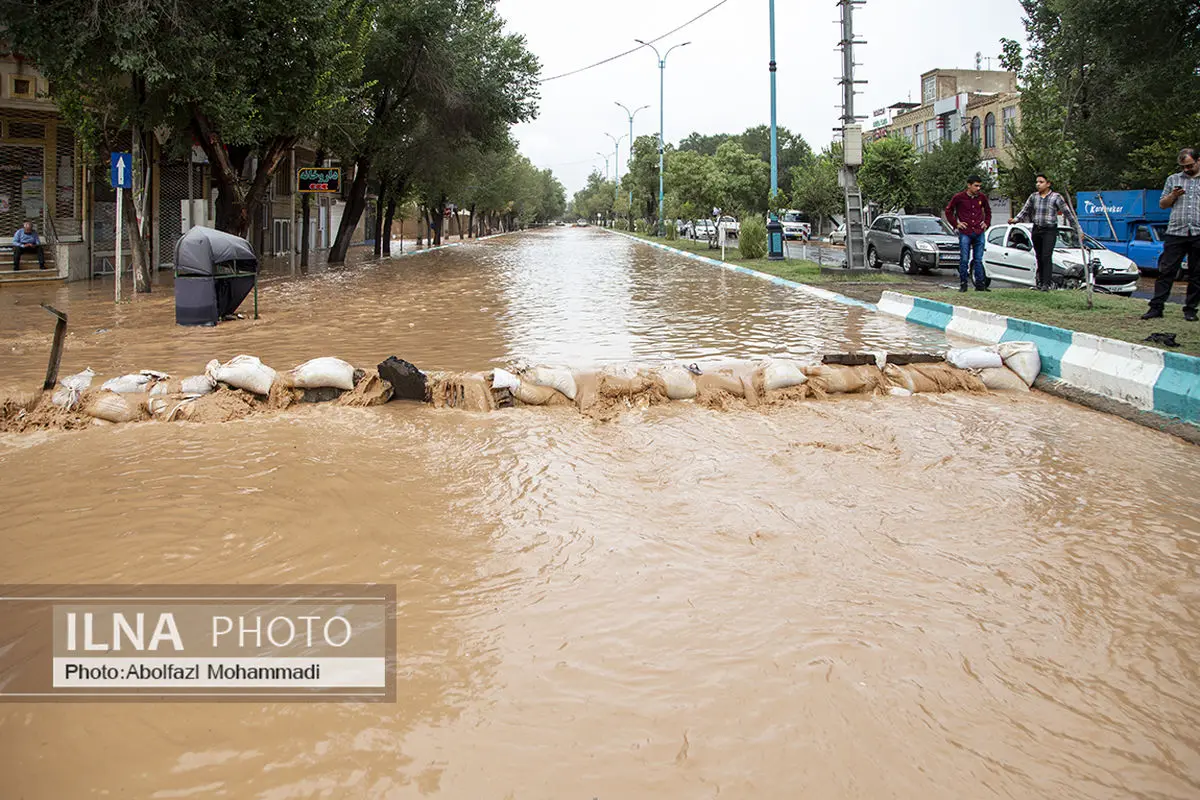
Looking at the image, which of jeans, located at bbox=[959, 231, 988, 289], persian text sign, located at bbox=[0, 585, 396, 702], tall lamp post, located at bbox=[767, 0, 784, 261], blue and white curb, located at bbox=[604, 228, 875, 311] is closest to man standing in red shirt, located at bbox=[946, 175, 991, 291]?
jeans, located at bbox=[959, 231, 988, 289]

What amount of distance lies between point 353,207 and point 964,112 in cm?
4261

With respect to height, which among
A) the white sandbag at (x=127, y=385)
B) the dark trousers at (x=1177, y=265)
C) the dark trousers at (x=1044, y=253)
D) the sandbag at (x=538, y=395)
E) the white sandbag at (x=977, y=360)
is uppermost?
the dark trousers at (x=1044, y=253)

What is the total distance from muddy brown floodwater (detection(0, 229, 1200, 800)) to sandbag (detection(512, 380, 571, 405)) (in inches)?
5.4

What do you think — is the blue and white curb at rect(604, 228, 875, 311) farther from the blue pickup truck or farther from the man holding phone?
the blue pickup truck

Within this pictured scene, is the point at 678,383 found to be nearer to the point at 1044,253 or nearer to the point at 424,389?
the point at 424,389

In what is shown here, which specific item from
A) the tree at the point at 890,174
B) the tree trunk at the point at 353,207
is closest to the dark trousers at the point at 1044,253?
the tree trunk at the point at 353,207

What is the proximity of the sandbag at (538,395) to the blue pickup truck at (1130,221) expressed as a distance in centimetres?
1938

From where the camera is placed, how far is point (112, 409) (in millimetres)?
7566

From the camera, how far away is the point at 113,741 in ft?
10.1

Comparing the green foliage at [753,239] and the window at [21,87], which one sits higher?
the window at [21,87]

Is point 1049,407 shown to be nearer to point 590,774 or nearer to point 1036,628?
point 1036,628

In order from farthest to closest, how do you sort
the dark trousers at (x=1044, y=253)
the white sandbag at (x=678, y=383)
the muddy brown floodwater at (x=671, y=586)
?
the dark trousers at (x=1044, y=253) → the white sandbag at (x=678, y=383) → the muddy brown floodwater at (x=671, y=586)

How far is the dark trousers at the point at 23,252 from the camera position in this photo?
21.9 metres

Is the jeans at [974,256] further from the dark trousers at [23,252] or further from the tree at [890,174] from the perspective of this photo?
the tree at [890,174]
